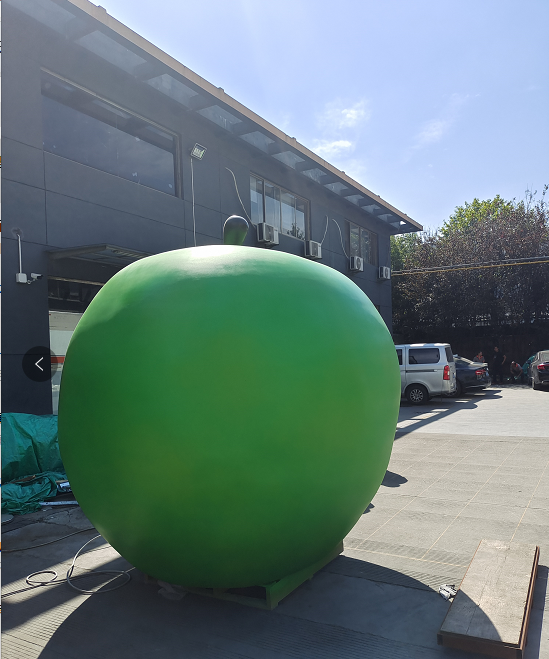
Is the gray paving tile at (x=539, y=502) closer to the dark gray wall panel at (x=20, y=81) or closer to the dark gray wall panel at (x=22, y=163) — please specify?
the dark gray wall panel at (x=22, y=163)

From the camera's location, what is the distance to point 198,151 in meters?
12.9

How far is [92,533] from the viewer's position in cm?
566

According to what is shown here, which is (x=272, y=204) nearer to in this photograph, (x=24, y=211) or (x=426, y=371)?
(x=426, y=371)

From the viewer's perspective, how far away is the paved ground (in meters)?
3.30

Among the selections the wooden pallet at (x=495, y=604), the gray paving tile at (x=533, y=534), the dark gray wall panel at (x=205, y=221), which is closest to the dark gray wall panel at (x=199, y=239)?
the dark gray wall panel at (x=205, y=221)

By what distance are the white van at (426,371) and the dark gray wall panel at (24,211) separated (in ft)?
37.1

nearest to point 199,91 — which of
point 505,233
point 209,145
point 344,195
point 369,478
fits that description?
point 209,145

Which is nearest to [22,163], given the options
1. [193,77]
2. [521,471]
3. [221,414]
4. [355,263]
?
[193,77]

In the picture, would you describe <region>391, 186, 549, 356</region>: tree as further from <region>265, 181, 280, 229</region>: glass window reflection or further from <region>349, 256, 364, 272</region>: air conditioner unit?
<region>265, 181, 280, 229</region>: glass window reflection

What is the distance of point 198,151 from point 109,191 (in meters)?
3.07

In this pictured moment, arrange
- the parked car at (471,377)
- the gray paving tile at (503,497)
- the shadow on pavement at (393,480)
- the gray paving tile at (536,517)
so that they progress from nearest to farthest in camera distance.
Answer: the gray paving tile at (536,517), the gray paving tile at (503,497), the shadow on pavement at (393,480), the parked car at (471,377)

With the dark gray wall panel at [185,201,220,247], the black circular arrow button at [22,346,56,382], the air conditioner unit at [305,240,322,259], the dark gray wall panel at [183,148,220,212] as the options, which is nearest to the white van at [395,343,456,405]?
the air conditioner unit at [305,240,322,259]

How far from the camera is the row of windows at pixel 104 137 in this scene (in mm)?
9797

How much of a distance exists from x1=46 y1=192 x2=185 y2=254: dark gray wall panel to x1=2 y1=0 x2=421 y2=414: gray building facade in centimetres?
2
